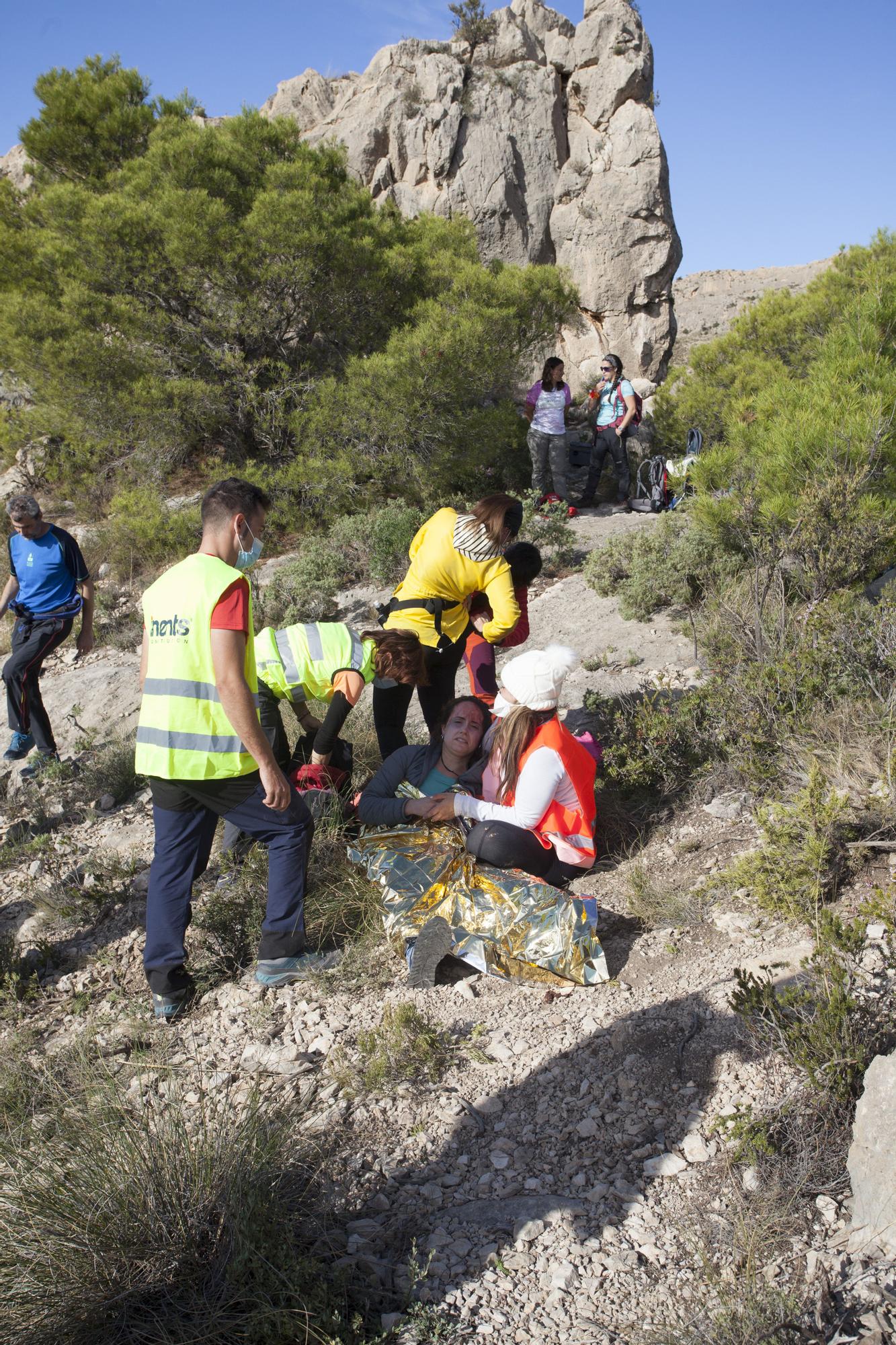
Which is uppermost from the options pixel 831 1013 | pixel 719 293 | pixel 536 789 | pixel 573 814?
pixel 719 293

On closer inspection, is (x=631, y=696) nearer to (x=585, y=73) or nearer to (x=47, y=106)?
(x=47, y=106)

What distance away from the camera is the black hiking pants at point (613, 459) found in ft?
30.4

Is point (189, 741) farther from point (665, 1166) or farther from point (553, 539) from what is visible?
point (553, 539)

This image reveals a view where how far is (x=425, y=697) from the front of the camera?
3.88m

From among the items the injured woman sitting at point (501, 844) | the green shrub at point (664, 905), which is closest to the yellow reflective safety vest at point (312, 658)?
the injured woman sitting at point (501, 844)

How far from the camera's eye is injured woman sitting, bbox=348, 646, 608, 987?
2.76 metres

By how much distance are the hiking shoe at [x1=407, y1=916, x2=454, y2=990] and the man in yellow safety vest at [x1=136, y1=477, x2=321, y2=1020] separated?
44 centimetres

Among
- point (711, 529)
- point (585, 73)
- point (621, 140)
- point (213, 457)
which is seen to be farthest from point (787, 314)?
point (585, 73)

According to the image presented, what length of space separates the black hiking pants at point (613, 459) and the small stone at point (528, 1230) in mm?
8262

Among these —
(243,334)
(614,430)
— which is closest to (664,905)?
(614,430)

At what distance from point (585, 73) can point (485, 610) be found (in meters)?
14.6

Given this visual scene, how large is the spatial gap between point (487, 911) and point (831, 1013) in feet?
3.79

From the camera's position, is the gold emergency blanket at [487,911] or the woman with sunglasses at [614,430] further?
the woman with sunglasses at [614,430]

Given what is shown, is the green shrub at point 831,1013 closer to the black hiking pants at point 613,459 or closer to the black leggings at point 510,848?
the black leggings at point 510,848
